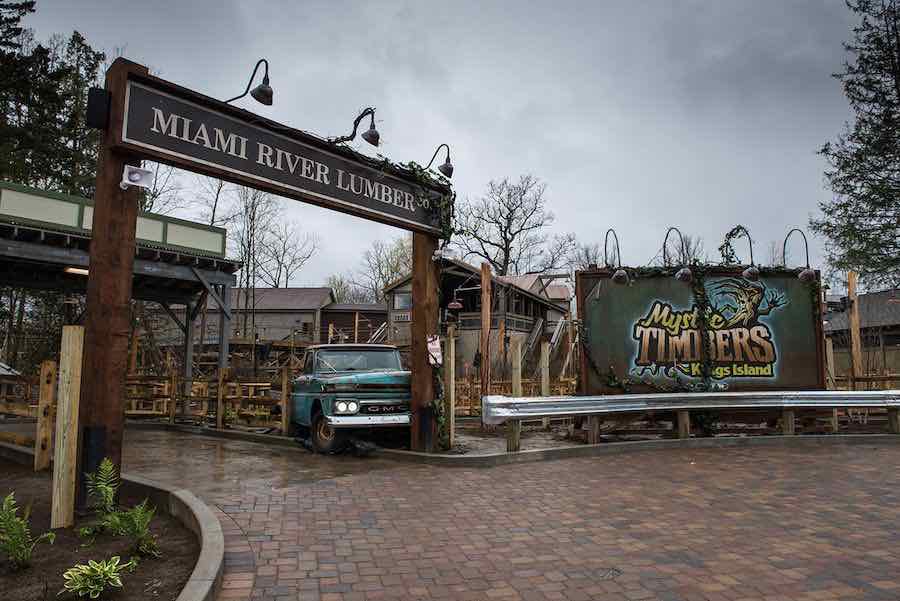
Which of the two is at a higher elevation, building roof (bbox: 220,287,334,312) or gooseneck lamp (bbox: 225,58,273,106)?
building roof (bbox: 220,287,334,312)

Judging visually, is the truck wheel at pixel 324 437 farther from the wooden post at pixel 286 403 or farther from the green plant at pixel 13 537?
the green plant at pixel 13 537

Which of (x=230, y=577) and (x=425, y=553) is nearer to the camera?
(x=230, y=577)

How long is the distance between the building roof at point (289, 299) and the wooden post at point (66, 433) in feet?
139

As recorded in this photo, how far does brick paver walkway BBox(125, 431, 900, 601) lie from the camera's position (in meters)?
4.04

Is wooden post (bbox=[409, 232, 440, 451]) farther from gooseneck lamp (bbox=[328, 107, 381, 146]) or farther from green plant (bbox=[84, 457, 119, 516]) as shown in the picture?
green plant (bbox=[84, 457, 119, 516])

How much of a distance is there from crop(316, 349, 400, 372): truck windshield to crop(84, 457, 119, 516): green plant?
16.4 feet

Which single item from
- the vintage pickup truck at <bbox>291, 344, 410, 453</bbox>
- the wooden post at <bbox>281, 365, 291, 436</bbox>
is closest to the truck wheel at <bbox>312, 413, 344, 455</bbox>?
the vintage pickup truck at <bbox>291, 344, 410, 453</bbox>

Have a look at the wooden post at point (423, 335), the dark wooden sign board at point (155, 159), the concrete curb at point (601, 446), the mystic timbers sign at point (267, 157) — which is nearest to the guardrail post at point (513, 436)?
the concrete curb at point (601, 446)

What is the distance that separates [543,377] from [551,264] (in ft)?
132

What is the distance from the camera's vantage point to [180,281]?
62.6ft

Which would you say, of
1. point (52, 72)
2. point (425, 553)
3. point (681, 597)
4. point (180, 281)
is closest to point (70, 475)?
point (425, 553)

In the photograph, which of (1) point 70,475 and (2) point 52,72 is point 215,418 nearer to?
(1) point 70,475

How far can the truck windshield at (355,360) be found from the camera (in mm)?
10727

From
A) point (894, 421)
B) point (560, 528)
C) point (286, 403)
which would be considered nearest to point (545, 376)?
point (286, 403)
